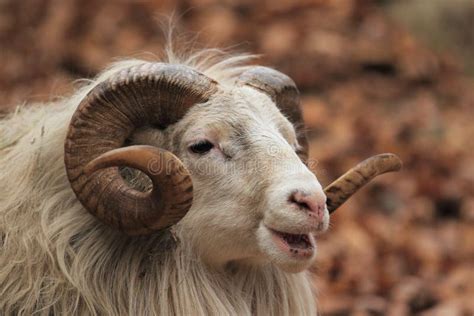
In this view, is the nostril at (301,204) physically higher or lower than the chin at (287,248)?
higher

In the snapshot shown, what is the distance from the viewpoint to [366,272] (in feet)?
30.3

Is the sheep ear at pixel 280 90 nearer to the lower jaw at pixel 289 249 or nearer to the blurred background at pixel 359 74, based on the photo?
the lower jaw at pixel 289 249

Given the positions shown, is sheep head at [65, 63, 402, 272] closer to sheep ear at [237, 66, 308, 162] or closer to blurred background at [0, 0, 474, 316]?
sheep ear at [237, 66, 308, 162]

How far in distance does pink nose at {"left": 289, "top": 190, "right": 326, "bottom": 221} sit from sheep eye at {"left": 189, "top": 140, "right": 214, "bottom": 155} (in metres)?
0.63

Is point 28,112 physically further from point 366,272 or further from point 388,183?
point 388,183

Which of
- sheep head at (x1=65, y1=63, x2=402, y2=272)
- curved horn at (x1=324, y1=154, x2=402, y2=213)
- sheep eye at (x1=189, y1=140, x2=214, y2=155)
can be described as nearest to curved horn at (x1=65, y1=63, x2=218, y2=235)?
sheep head at (x1=65, y1=63, x2=402, y2=272)

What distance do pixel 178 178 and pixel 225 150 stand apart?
16.8 inches

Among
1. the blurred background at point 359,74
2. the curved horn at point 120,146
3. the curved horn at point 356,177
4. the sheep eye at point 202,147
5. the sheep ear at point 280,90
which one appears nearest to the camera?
the curved horn at point 120,146

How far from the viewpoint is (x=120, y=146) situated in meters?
5.18

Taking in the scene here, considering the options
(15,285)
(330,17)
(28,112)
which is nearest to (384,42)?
(330,17)

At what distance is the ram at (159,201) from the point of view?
4969 mm

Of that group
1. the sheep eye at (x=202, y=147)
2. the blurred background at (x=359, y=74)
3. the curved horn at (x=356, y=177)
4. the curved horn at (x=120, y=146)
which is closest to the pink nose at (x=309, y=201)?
the curved horn at (x=120, y=146)

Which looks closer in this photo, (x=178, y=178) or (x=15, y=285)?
(x=178, y=178)

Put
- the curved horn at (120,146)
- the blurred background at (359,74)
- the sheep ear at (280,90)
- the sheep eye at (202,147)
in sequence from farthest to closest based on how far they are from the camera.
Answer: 1. the blurred background at (359,74)
2. the sheep ear at (280,90)
3. the sheep eye at (202,147)
4. the curved horn at (120,146)
